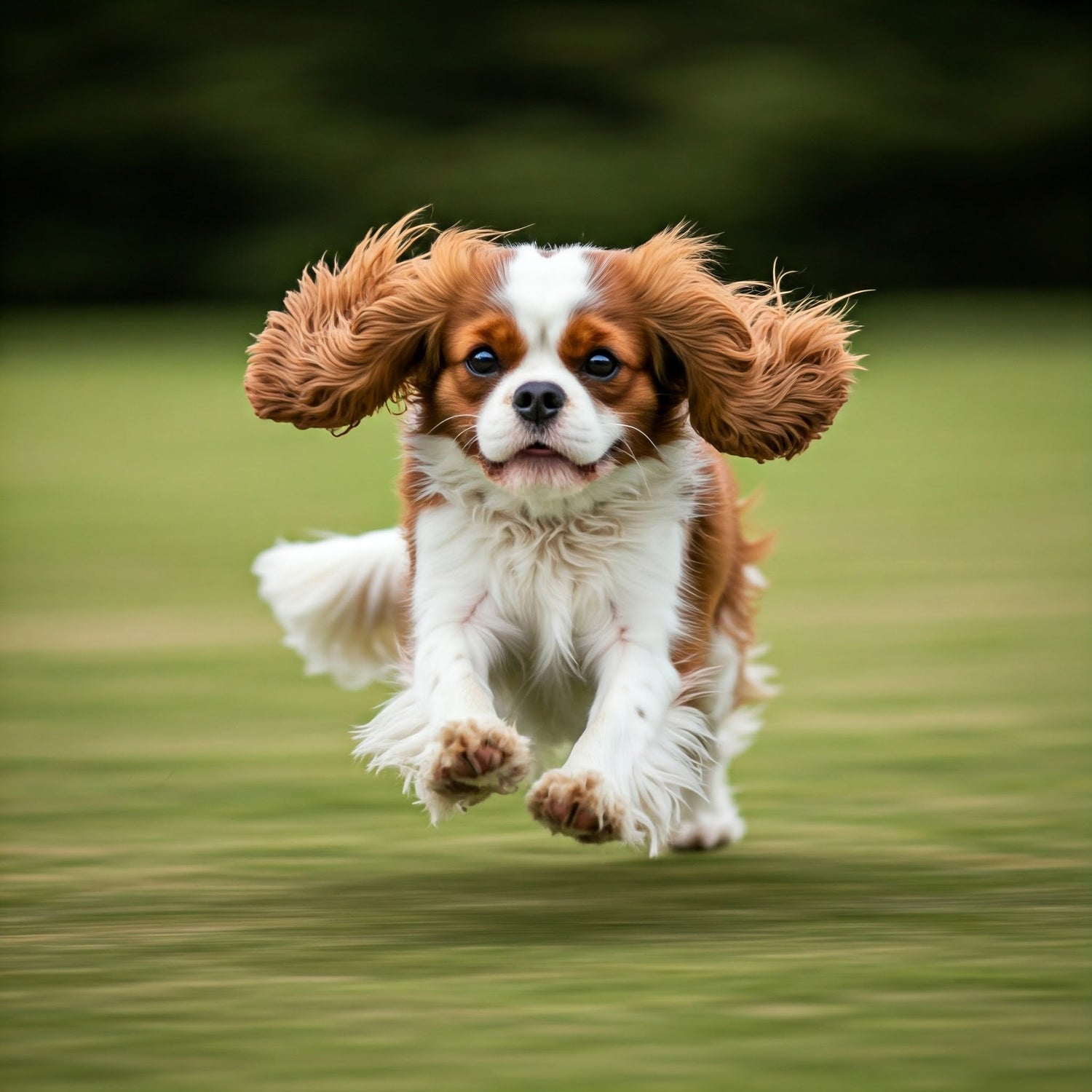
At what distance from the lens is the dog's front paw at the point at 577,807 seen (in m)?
3.34

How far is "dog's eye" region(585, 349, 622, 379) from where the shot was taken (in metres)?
3.56

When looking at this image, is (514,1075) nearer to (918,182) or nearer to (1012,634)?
(1012,634)

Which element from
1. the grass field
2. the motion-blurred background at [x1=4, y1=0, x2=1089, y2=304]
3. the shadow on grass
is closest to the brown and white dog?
the shadow on grass

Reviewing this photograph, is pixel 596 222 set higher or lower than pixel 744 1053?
higher

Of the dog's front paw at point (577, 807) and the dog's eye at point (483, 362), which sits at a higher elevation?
the dog's eye at point (483, 362)

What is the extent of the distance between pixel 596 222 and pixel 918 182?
145 inches

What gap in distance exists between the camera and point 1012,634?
6.60m

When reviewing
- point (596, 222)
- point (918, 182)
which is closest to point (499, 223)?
point (596, 222)

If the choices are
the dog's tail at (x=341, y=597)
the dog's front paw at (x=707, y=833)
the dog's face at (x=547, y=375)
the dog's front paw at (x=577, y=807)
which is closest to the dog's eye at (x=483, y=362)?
the dog's face at (x=547, y=375)

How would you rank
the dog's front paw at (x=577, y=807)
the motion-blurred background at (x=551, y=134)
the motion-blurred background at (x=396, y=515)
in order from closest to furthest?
the motion-blurred background at (x=396, y=515)
the dog's front paw at (x=577, y=807)
the motion-blurred background at (x=551, y=134)

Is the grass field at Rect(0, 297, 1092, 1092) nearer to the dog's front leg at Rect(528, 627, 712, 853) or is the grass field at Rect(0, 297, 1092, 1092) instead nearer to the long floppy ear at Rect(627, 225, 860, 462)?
the dog's front leg at Rect(528, 627, 712, 853)

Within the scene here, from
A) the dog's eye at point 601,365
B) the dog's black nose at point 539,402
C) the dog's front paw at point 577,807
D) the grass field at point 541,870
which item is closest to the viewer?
the grass field at point 541,870

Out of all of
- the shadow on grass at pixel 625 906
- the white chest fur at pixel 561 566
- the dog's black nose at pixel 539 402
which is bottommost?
the shadow on grass at pixel 625 906

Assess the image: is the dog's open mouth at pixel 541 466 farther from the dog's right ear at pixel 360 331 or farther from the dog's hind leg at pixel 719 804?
the dog's hind leg at pixel 719 804
